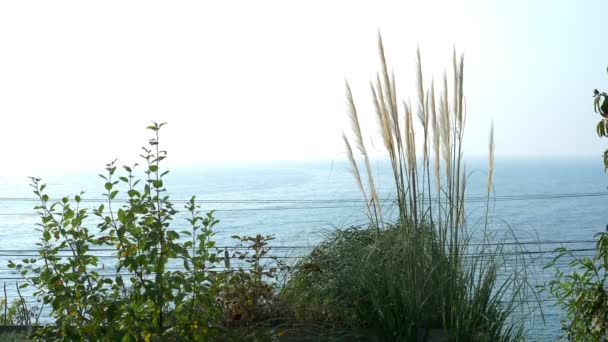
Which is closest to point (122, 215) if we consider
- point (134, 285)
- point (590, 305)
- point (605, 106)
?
point (134, 285)

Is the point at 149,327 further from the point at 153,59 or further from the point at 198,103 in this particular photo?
the point at 198,103

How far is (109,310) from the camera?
2.09 m

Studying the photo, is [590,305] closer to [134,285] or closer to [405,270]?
[405,270]

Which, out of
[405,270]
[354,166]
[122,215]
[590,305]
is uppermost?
[354,166]

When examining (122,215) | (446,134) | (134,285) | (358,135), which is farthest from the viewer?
(358,135)

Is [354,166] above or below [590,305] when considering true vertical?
above

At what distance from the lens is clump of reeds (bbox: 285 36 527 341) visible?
113 inches

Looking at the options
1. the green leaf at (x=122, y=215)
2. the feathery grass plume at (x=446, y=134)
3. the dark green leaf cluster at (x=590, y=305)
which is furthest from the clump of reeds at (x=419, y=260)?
the green leaf at (x=122, y=215)

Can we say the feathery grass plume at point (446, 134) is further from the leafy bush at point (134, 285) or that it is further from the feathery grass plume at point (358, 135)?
the leafy bush at point (134, 285)

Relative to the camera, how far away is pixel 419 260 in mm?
2979

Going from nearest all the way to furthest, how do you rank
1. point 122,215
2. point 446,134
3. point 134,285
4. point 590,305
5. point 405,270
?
point 122,215
point 134,285
point 590,305
point 405,270
point 446,134

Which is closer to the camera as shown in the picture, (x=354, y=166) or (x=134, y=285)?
(x=134, y=285)

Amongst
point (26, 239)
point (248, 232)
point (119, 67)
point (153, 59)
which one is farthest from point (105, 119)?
point (248, 232)

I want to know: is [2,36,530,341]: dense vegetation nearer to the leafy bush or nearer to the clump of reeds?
the clump of reeds
